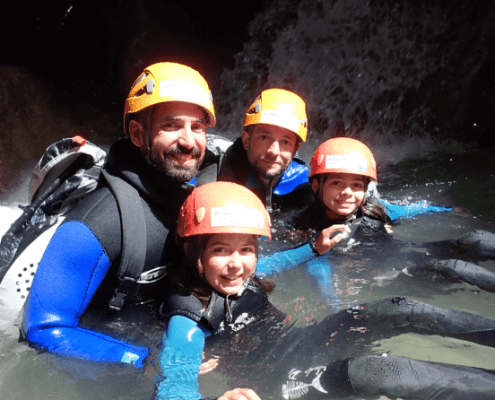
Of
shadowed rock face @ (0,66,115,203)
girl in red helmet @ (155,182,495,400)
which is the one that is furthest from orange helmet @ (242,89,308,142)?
shadowed rock face @ (0,66,115,203)

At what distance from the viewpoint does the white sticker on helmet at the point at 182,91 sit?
3.19 metres

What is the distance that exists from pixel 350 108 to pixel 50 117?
7006mm

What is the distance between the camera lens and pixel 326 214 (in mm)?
4758

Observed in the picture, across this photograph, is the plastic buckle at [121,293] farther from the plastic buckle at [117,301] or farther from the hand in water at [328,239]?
the hand in water at [328,239]

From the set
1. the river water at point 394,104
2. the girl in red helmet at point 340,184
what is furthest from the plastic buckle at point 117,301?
the girl in red helmet at point 340,184

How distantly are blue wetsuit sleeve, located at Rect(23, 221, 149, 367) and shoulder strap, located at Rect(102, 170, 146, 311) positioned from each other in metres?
0.16

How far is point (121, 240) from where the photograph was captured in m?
2.76

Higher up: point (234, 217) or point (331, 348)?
point (234, 217)

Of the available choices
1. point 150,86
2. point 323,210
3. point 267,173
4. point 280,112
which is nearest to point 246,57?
point 280,112

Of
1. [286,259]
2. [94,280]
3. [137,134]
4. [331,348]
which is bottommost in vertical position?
[331,348]

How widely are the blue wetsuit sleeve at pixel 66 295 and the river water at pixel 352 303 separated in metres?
0.20

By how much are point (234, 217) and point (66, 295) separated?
1.13m

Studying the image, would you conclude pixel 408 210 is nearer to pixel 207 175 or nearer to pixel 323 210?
pixel 323 210

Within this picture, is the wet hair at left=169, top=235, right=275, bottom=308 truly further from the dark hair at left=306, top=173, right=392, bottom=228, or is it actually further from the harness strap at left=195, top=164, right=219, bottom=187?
the dark hair at left=306, top=173, right=392, bottom=228
